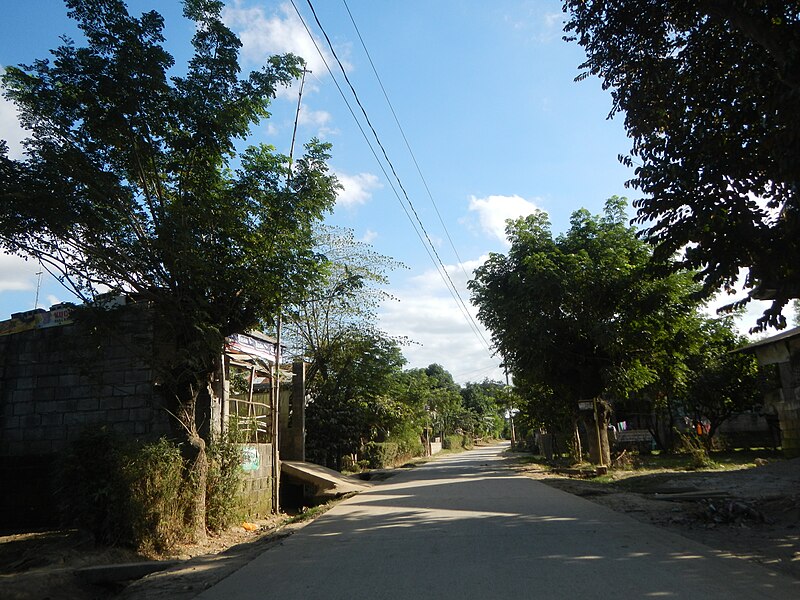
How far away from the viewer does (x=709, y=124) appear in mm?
8367

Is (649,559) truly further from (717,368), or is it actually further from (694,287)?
(717,368)

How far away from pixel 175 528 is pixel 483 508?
18.3 feet

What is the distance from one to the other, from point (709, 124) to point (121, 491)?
34.6ft

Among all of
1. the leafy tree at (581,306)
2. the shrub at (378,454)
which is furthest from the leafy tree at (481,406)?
the leafy tree at (581,306)

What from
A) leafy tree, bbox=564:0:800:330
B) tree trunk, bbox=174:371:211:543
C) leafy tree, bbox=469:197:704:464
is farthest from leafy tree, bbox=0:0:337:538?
leafy tree, bbox=469:197:704:464

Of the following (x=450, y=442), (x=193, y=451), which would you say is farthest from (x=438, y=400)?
(x=193, y=451)

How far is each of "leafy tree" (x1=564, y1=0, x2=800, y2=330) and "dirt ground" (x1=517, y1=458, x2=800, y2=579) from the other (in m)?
2.79

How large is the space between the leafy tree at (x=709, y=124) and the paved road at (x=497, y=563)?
11.6 feet

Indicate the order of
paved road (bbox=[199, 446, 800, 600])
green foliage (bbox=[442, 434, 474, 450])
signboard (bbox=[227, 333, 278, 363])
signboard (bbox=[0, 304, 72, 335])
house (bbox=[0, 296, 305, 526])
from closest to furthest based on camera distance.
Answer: paved road (bbox=[199, 446, 800, 600]), house (bbox=[0, 296, 305, 526]), signboard (bbox=[227, 333, 278, 363]), signboard (bbox=[0, 304, 72, 335]), green foliage (bbox=[442, 434, 474, 450])

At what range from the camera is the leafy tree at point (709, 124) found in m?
7.22

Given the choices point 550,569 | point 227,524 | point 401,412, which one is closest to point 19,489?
point 227,524

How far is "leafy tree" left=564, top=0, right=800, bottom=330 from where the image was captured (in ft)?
23.7

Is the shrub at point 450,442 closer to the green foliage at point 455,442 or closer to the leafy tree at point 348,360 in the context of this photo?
the green foliage at point 455,442

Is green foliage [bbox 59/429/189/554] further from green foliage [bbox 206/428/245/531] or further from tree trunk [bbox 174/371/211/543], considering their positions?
green foliage [bbox 206/428/245/531]
